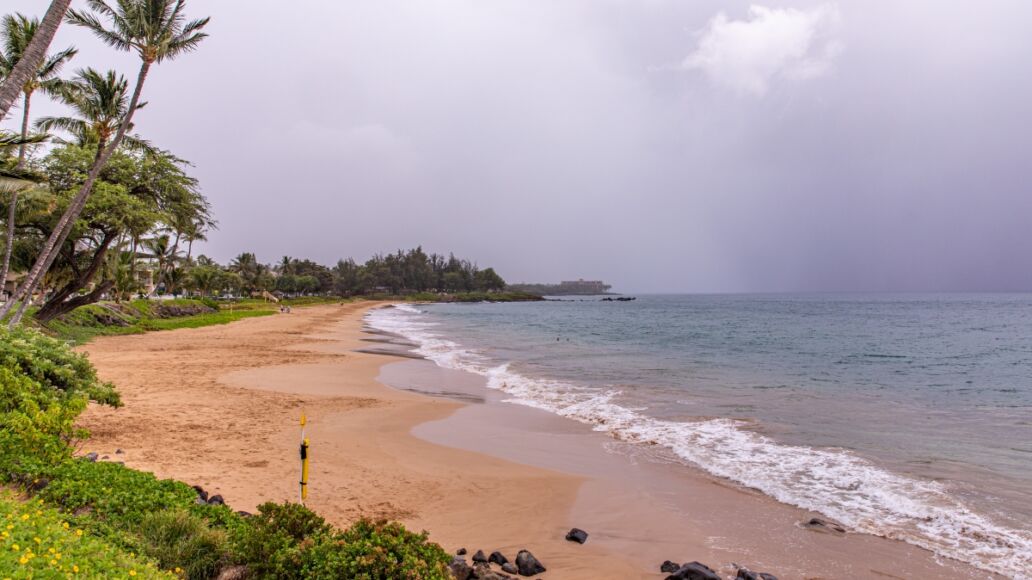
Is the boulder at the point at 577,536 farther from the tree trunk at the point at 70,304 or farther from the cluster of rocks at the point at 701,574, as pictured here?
the tree trunk at the point at 70,304

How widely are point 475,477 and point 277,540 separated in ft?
16.8

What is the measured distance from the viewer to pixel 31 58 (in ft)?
32.4

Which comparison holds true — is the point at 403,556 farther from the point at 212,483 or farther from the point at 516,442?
the point at 516,442

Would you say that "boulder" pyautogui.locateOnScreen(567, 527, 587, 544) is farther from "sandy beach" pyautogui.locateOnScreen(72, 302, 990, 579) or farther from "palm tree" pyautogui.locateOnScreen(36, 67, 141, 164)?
"palm tree" pyautogui.locateOnScreen(36, 67, 141, 164)

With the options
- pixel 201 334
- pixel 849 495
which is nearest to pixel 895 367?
pixel 849 495

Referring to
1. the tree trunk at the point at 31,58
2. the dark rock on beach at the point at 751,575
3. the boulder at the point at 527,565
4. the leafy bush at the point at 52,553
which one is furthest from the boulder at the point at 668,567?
the tree trunk at the point at 31,58

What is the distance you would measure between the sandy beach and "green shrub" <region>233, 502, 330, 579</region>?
2180 millimetres

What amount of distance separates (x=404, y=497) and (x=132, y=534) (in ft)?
12.7

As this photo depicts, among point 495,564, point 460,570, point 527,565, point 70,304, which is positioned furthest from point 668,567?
point 70,304

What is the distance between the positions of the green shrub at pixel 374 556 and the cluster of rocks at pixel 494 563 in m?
0.88

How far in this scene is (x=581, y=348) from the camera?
34.6 m

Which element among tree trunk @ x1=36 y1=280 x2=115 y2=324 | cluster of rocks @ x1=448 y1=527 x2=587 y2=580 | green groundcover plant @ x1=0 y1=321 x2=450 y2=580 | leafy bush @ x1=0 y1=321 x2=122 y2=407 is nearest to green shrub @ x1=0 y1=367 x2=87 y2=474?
green groundcover plant @ x1=0 y1=321 x2=450 y2=580

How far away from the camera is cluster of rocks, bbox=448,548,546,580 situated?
5551mm

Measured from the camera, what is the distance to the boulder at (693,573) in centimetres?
581
